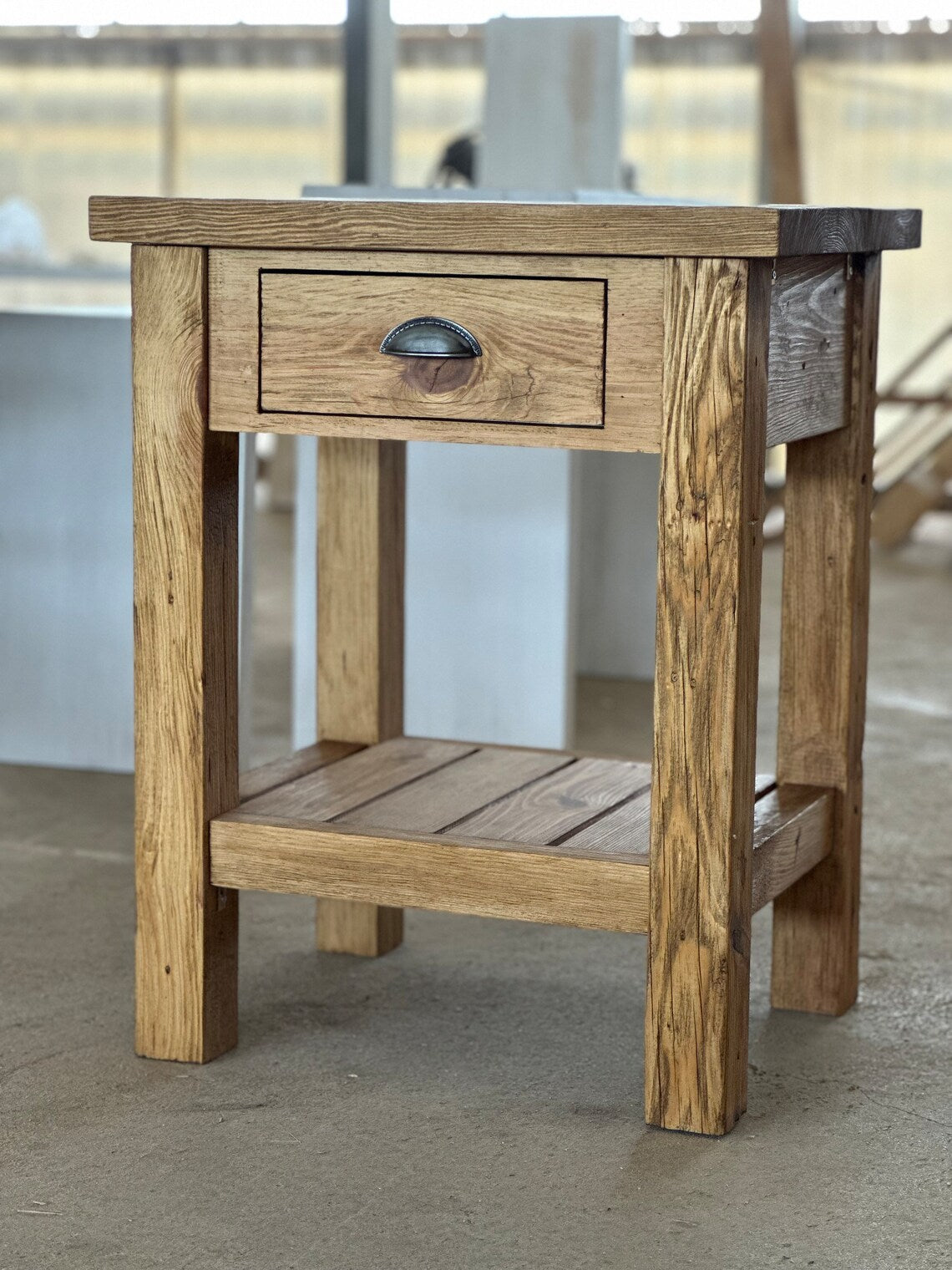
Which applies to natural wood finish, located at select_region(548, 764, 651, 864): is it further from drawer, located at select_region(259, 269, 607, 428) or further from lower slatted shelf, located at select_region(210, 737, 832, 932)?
drawer, located at select_region(259, 269, 607, 428)

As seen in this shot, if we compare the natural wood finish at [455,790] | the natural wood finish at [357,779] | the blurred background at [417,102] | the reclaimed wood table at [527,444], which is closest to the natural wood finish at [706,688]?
the reclaimed wood table at [527,444]

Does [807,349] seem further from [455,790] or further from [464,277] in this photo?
[455,790]

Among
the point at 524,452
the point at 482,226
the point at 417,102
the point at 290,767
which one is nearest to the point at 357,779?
the point at 290,767

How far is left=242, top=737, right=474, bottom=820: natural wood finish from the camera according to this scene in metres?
1.83

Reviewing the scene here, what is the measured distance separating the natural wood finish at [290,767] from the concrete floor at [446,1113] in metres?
0.26

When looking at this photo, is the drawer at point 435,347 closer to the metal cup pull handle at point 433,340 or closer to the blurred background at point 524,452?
the metal cup pull handle at point 433,340

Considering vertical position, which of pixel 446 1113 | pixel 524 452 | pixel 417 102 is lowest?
pixel 446 1113

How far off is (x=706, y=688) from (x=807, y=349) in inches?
15.5

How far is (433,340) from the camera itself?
1.58 metres

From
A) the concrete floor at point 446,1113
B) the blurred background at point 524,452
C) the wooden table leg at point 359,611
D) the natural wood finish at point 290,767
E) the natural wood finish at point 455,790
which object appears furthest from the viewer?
the blurred background at point 524,452

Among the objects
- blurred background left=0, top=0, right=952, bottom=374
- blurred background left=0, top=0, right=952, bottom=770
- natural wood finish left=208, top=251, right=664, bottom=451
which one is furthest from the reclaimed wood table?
blurred background left=0, top=0, right=952, bottom=374

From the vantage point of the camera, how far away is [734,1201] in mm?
1521

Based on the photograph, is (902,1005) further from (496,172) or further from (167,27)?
(167,27)

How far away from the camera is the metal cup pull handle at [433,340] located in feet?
5.16
